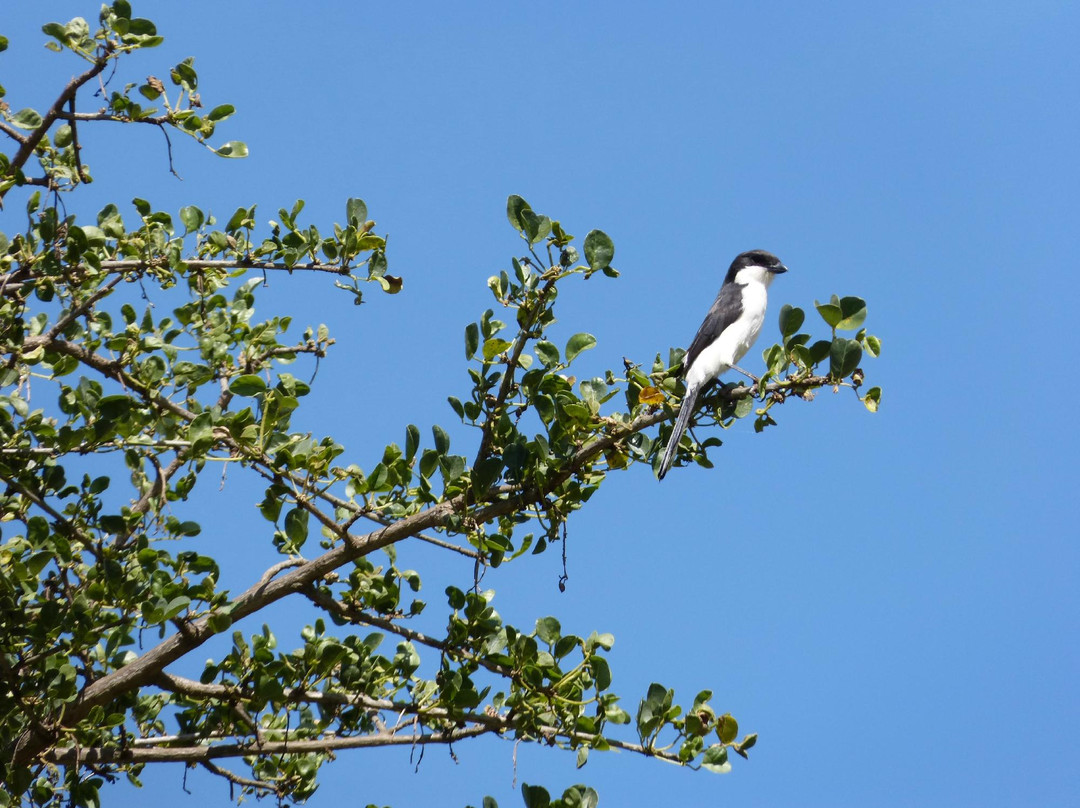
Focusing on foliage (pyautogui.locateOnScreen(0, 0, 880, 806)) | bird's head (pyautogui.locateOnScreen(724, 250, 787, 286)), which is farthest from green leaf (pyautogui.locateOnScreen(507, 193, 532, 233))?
bird's head (pyautogui.locateOnScreen(724, 250, 787, 286))

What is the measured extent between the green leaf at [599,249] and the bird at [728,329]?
0.65 m

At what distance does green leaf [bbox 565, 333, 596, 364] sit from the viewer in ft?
11.4

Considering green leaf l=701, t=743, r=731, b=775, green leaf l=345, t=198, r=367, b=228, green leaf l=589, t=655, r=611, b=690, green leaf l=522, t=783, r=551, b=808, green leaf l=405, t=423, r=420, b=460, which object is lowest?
green leaf l=522, t=783, r=551, b=808

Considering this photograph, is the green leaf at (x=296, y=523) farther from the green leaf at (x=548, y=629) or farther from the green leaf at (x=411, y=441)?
the green leaf at (x=548, y=629)

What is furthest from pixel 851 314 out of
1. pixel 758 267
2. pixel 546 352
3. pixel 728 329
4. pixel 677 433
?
pixel 758 267

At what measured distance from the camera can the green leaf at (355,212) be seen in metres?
3.65

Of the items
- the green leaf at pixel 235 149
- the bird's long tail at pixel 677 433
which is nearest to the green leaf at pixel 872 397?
the bird's long tail at pixel 677 433

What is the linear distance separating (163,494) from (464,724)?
1.41 m

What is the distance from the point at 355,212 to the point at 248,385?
2.74 feet

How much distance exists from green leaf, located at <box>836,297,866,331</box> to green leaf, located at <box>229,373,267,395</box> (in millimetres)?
1872

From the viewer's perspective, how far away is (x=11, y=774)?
10.6 feet

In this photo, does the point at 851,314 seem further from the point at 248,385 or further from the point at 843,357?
the point at 248,385

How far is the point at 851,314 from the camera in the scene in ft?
10.1

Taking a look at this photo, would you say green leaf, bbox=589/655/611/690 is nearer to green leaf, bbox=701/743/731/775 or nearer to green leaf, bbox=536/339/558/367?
green leaf, bbox=701/743/731/775
